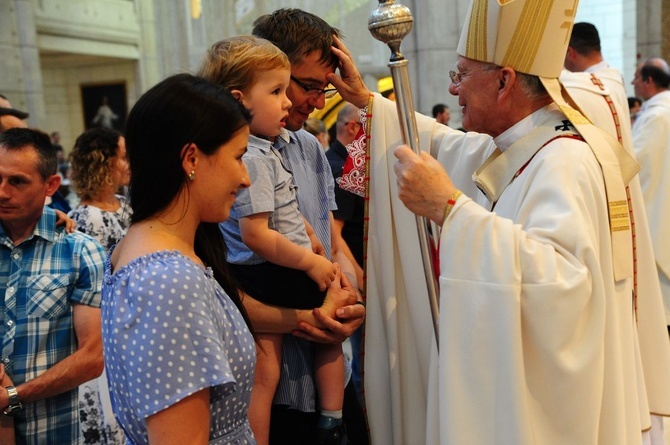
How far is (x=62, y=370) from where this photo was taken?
87.4 inches

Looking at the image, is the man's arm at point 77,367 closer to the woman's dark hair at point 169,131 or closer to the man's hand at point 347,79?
the woman's dark hair at point 169,131

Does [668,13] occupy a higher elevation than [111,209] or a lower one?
higher

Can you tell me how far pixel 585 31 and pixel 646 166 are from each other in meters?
1.47

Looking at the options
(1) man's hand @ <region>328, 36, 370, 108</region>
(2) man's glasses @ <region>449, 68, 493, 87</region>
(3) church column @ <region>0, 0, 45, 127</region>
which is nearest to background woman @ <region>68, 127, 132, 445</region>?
(1) man's hand @ <region>328, 36, 370, 108</region>

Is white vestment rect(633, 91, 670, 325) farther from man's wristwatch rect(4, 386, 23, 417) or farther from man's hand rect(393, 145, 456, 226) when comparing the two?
man's wristwatch rect(4, 386, 23, 417)

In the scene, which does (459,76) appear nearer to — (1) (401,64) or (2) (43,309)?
(1) (401,64)

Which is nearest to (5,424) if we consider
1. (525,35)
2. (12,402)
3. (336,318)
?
(12,402)

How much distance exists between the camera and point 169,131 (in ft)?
4.74

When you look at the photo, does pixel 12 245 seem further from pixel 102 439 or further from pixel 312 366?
pixel 102 439

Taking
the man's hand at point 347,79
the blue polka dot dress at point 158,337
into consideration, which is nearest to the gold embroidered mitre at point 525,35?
the man's hand at point 347,79

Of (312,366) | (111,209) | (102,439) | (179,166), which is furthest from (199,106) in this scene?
(111,209)

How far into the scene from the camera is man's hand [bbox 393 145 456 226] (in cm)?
192

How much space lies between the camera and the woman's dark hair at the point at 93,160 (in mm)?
3939

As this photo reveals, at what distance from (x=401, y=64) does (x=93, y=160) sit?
252cm
